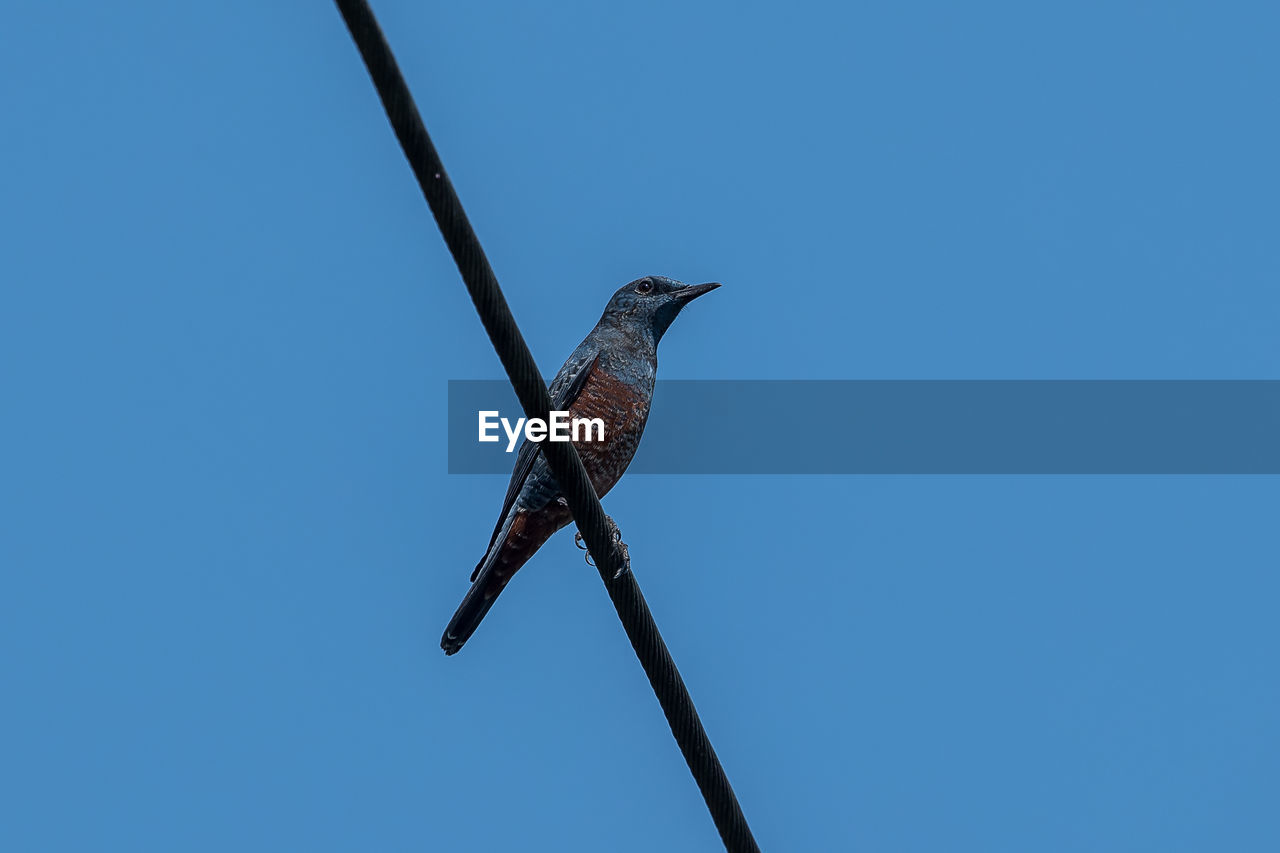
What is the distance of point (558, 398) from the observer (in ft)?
25.1

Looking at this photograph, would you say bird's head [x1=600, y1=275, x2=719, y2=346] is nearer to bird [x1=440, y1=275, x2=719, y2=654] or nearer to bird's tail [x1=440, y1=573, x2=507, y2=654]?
bird [x1=440, y1=275, x2=719, y2=654]

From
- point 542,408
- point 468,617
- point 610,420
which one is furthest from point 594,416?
point 542,408

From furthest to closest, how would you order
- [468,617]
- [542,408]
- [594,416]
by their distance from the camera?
[594,416] → [468,617] → [542,408]

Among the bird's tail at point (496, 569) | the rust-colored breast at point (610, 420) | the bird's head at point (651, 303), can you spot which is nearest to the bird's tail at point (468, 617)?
the bird's tail at point (496, 569)

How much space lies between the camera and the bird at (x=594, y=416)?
23.2 ft

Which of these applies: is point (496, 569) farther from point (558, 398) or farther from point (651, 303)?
point (651, 303)

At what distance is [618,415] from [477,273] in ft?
11.4

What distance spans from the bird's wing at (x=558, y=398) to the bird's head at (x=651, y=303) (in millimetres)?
393

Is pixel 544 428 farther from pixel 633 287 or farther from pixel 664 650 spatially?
pixel 633 287

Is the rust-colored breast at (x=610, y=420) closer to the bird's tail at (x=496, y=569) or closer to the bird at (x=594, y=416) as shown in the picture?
the bird at (x=594, y=416)

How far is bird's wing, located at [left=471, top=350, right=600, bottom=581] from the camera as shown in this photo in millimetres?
7219

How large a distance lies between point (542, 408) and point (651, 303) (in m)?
3.80

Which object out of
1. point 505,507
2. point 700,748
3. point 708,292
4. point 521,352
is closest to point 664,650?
point 700,748

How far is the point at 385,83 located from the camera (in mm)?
3615
